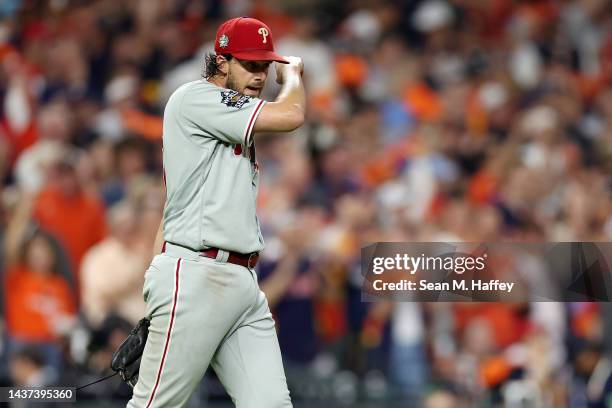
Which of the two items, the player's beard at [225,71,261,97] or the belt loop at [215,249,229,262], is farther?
the player's beard at [225,71,261,97]

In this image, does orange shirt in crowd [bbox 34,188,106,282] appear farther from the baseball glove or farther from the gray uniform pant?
the gray uniform pant

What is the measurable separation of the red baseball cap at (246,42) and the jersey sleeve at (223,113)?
15 cm

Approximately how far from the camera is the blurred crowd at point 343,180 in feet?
24.6

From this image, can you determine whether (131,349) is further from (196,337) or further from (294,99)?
(294,99)

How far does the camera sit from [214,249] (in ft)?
13.9

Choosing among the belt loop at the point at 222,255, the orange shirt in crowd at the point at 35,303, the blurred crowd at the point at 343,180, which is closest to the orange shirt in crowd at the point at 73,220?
the blurred crowd at the point at 343,180

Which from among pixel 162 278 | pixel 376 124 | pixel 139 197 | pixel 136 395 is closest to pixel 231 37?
pixel 162 278

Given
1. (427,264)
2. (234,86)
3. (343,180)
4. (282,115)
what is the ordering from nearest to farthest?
(282,115) → (234,86) → (427,264) → (343,180)

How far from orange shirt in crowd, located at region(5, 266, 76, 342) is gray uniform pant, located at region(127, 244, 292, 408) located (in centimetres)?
367

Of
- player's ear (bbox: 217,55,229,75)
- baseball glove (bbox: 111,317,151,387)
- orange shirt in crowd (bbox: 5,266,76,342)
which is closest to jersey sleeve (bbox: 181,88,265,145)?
player's ear (bbox: 217,55,229,75)

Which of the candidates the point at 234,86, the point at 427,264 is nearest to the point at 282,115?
the point at 234,86

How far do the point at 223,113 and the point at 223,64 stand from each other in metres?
0.29

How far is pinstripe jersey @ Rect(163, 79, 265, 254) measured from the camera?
4.18m

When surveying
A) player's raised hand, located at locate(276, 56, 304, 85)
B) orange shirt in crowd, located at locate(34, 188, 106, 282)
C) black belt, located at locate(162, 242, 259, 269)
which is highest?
player's raised hand, located at locate(276, 56, 304, 85)
